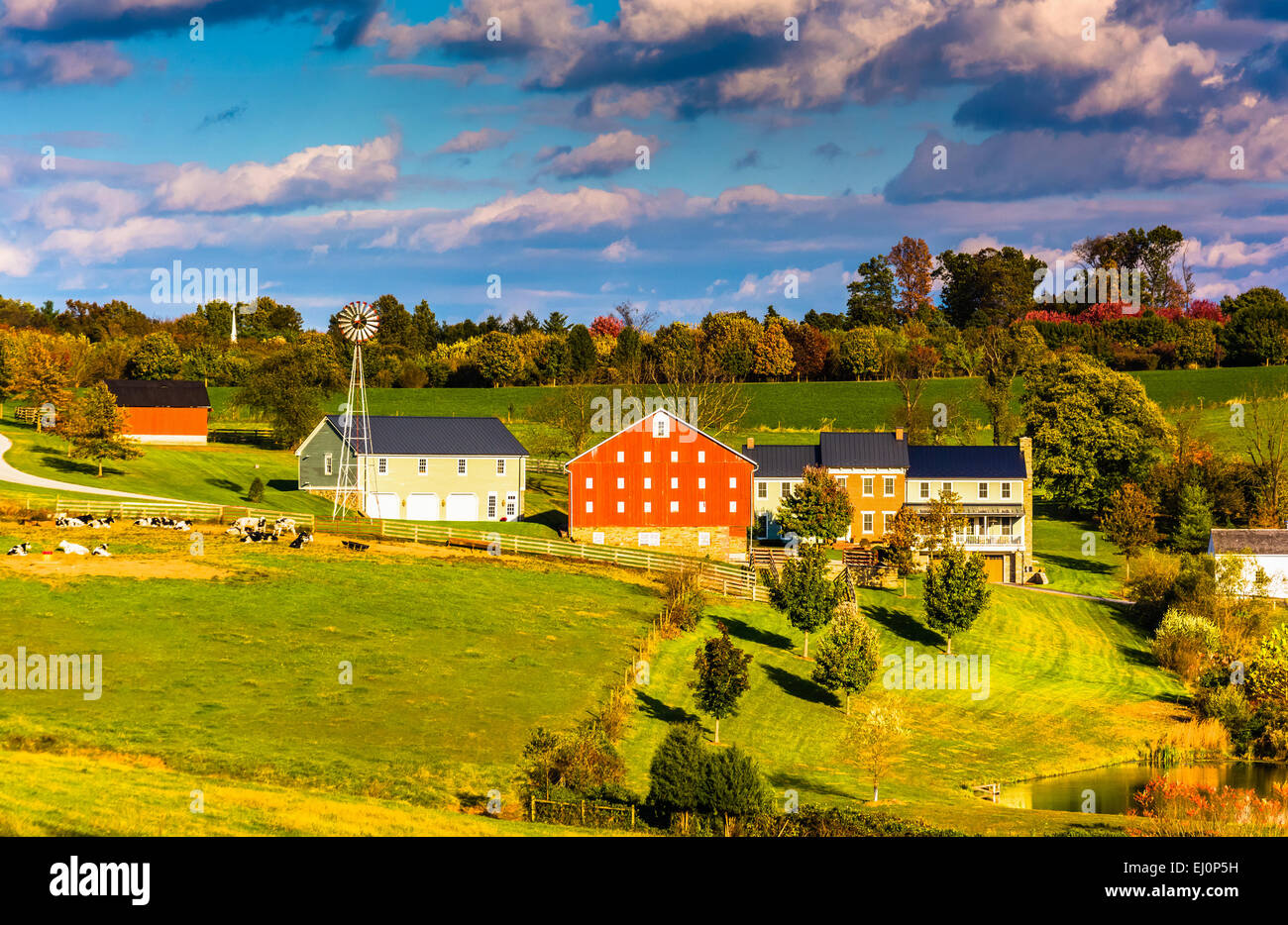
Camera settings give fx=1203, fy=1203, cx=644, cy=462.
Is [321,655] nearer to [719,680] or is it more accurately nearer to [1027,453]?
[719,680]

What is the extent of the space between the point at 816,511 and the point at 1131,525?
2161cm

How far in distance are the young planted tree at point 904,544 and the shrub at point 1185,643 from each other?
541 inches

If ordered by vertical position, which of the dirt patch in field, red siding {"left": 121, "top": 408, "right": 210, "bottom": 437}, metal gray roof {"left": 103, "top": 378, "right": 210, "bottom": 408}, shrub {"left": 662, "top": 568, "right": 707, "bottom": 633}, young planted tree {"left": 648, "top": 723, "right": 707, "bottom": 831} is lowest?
young planted tree {"left": 648, "top": 723, "right": 707, "bottom": 831}

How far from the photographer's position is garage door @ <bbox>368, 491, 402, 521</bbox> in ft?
279

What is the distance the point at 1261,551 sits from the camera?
241 feet

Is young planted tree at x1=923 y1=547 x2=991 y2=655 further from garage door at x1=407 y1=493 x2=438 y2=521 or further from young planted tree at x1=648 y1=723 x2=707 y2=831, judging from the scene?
garage door at x1=407 y1=493 x2=438 y2=521

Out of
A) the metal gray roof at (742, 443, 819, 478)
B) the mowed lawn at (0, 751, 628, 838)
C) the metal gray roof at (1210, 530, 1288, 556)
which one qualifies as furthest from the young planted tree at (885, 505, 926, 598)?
the mowed lawn at (0, 751, 628, 838)

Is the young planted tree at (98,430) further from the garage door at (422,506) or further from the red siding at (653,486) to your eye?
the red siding at (653,486)

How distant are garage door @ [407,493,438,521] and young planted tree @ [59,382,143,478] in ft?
64.1

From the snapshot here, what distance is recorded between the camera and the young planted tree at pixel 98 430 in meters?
80.4

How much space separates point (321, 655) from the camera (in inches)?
1789

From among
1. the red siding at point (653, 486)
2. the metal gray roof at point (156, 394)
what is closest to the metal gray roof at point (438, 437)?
the red siding at point (653, 486)

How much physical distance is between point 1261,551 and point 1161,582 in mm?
8858

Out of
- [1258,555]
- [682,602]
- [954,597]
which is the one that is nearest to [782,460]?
[954,597]
